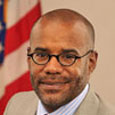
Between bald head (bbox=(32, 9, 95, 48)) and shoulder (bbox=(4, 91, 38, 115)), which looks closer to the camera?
bald head (bbox=(32, 9, 95, 48))

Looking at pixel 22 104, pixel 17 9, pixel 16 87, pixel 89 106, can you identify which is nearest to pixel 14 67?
pixel 16 87

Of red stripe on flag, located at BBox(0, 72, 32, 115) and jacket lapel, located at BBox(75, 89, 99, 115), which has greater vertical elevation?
red stripe on flag, located at BBox(0, 72, 32, 115)

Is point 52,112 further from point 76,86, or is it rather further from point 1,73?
point 1,73

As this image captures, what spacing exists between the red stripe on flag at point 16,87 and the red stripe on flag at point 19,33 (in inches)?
8.3

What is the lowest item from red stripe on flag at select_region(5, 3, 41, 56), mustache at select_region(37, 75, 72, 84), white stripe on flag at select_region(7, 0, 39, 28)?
mustache at select_region(37, 75, 72, 84)

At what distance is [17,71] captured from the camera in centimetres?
205

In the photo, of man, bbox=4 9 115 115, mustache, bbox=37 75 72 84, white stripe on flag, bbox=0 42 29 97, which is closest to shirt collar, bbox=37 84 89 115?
man, bbox=4 9 115 115

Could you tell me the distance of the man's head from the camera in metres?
0.86

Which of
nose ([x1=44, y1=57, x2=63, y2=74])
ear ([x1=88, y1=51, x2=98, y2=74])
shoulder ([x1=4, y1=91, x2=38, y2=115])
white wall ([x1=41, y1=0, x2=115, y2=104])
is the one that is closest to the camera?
nose ([x1=44, y1=57, x2=63, y2=74])

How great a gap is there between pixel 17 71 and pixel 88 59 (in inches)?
46.3

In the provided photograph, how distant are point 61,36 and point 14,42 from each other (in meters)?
1.21

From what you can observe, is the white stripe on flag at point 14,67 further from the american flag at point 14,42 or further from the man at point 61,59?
the man at point 61,59

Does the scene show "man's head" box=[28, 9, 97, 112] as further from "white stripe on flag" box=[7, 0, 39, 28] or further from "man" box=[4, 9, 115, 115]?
"white stripe on flag" box=[7, 0, 39, 28]

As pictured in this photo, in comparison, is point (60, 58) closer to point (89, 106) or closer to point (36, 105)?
point (89, 106)
